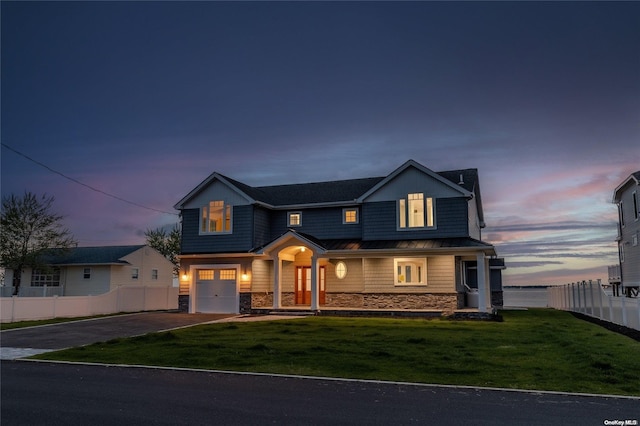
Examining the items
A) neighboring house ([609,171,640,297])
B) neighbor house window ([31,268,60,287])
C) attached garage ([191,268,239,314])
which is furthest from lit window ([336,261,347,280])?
neighbor house window ([31,268,60,287])

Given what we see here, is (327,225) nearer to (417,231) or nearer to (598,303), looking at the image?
(417,231)

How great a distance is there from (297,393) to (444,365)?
3.94 meters

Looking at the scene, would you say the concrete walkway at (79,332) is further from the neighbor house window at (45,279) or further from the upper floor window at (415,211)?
the neighbor house window at (45,279)

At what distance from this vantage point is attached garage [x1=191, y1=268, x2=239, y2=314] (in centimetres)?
2803

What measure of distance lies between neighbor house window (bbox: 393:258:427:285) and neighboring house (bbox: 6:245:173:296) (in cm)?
2089

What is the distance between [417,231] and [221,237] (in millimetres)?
10723

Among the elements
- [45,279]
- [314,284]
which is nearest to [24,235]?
[45,279]

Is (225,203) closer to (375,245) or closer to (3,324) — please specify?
(375,245)

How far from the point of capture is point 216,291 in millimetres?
28469

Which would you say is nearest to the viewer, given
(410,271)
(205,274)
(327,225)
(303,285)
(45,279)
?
(410,271)

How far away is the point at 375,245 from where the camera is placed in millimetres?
25938

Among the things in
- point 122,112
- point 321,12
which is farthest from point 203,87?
point 321,12

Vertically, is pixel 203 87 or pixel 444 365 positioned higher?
pixel 203 87

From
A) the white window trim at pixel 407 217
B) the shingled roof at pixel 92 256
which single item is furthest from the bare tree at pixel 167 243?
the white window trim at pixel 407 217
